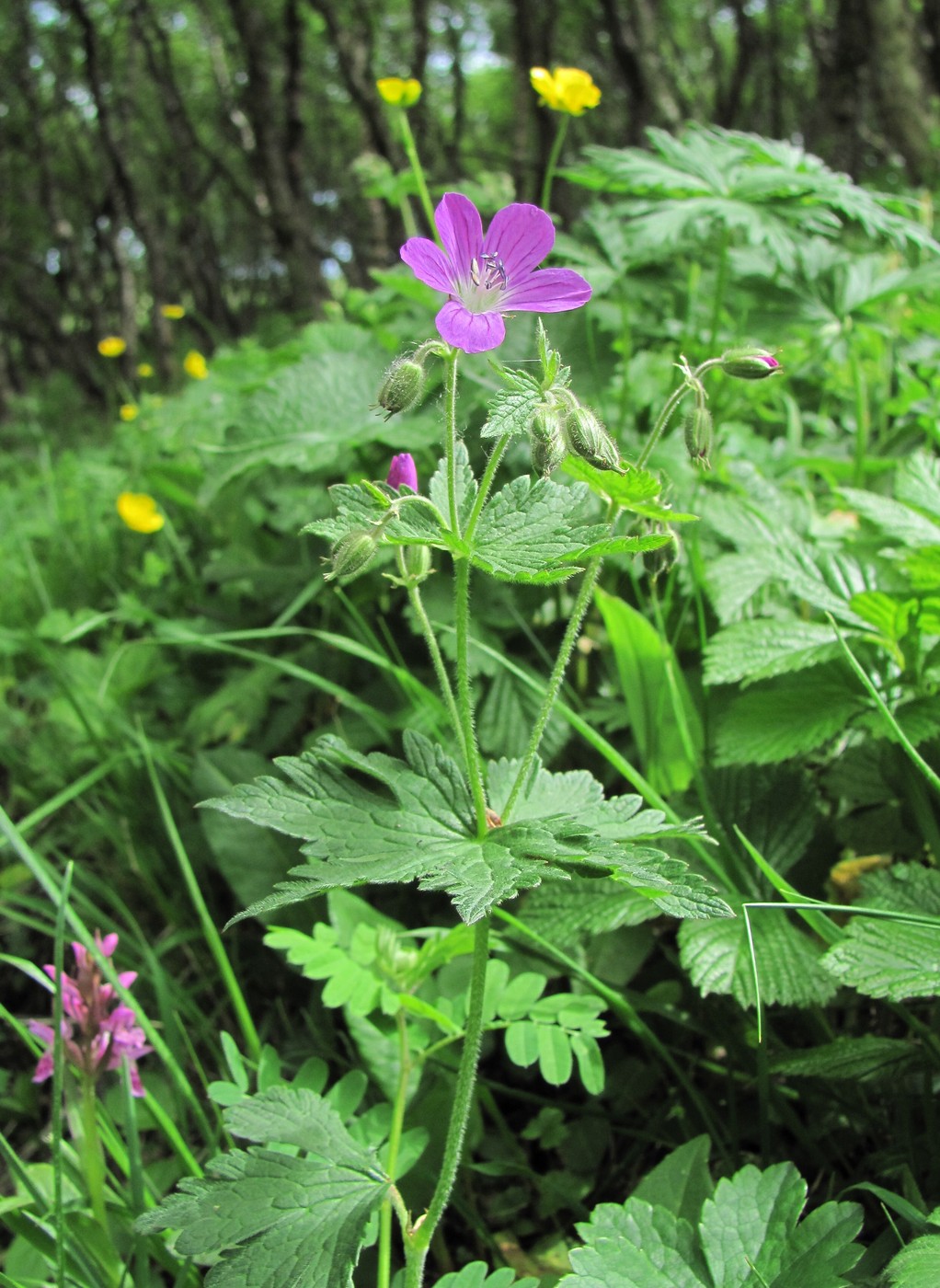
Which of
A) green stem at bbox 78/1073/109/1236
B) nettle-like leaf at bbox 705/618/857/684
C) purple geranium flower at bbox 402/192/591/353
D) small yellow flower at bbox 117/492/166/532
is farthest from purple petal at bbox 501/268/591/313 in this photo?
small yellow flower at bbox 117/492/166/532

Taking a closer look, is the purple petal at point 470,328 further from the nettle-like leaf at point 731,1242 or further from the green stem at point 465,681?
the nettle-like leaf at point 731,1242

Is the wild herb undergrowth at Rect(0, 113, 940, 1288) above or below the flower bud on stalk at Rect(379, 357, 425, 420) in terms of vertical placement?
below

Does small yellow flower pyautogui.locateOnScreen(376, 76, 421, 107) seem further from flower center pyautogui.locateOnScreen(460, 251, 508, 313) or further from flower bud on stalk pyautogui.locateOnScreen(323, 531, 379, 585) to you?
flower bud on stalk pyautogui.locateOnScreen(323, 531, 379, 585)

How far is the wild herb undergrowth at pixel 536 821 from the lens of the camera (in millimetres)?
975

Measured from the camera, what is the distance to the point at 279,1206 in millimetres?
976

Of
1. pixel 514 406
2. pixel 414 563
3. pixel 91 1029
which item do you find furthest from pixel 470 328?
pixel 91 1029

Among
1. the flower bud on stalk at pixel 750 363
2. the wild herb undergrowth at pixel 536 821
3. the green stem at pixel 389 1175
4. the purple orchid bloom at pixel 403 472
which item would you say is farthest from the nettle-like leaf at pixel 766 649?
the green stem at pixel 389 1175

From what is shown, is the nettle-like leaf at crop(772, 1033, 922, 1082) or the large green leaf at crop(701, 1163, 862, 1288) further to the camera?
the nettle-like leaf at crop(772, 1033, 922, 1082)

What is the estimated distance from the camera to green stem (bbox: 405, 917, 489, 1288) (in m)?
1.00

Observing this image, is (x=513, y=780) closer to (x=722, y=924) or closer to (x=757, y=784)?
(x=722, y=924)

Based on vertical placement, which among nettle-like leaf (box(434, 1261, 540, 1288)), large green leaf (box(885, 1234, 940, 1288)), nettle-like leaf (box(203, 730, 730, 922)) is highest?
nettle-like leaf (box(203, 730, 730, 922))

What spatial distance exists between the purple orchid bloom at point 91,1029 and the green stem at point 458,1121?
449 millimetres

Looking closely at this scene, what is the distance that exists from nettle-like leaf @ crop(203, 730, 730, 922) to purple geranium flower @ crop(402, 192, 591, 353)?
482 millimetres

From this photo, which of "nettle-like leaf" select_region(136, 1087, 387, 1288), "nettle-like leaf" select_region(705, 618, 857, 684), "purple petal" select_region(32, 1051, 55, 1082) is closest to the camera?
"nettle-like leaf" select_region(136, 1087, 387, 1288)
